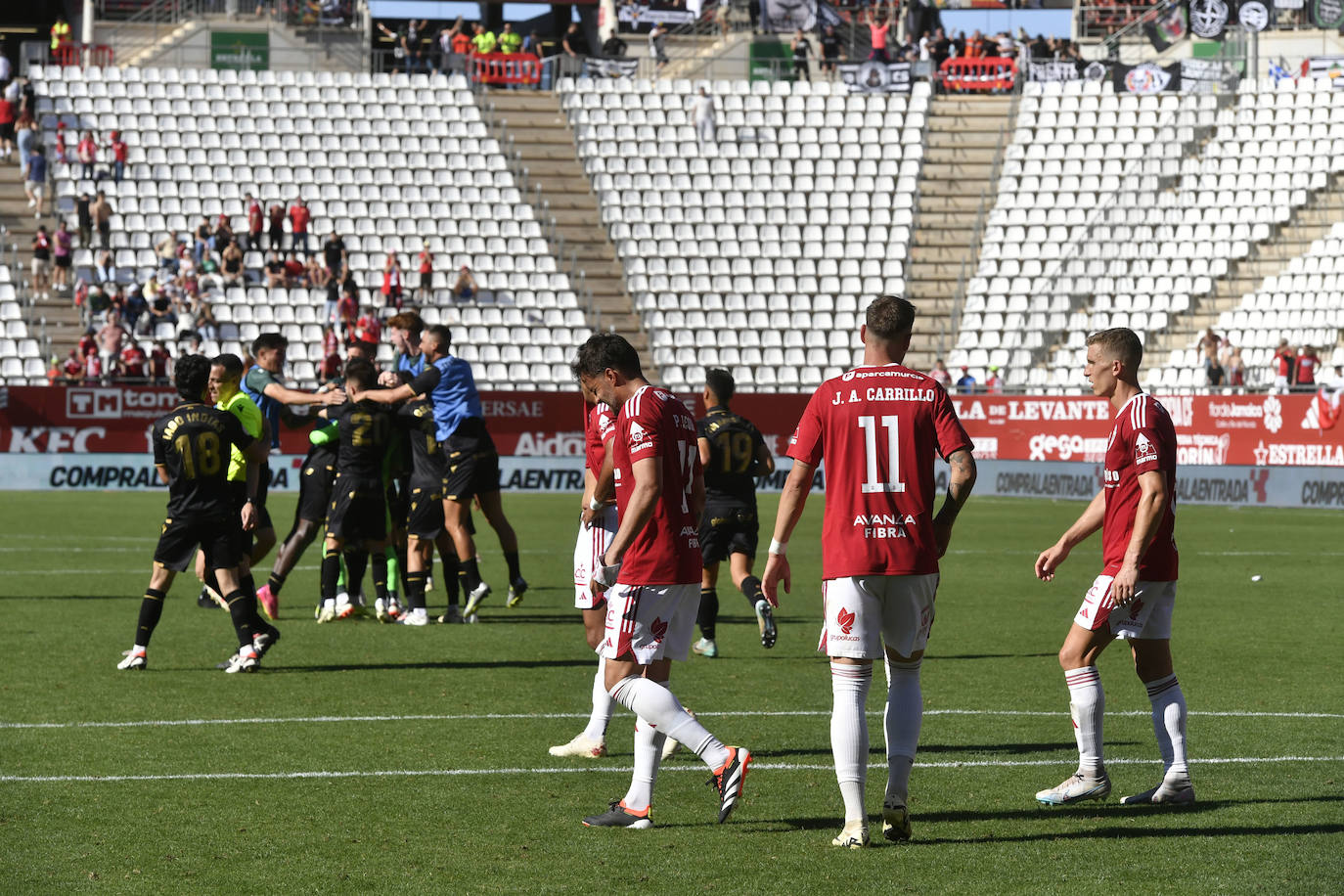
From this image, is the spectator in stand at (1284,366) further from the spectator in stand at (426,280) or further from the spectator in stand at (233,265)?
the spectator in stand at (233,265)

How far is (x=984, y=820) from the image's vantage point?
23.1 ft

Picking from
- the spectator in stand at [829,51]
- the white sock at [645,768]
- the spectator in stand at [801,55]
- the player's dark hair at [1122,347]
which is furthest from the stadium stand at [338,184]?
the white sock at [645,768]

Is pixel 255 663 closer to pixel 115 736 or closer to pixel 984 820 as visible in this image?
pixel 115 736

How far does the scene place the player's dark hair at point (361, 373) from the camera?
13.6m

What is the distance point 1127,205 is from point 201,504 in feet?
111

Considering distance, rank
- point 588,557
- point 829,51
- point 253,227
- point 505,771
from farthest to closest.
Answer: point 829,51
point 253,227
point 588,557
point 505,771

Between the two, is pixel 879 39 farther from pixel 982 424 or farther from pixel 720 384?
pixel 720 384

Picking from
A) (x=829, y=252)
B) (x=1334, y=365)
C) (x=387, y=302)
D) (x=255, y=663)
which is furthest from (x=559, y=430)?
(x=255, y=663)

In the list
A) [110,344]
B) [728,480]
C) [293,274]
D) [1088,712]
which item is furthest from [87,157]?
[1088,712]

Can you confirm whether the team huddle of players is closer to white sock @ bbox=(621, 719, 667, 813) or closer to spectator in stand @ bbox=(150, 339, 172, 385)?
white sock @ bbox=(621, 719, 667, 813)

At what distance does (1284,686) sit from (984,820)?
451 centimetres

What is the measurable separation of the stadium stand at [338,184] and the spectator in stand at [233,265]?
0.83 feet

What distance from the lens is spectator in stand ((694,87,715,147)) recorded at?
43.8 meters

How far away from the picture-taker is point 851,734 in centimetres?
645
